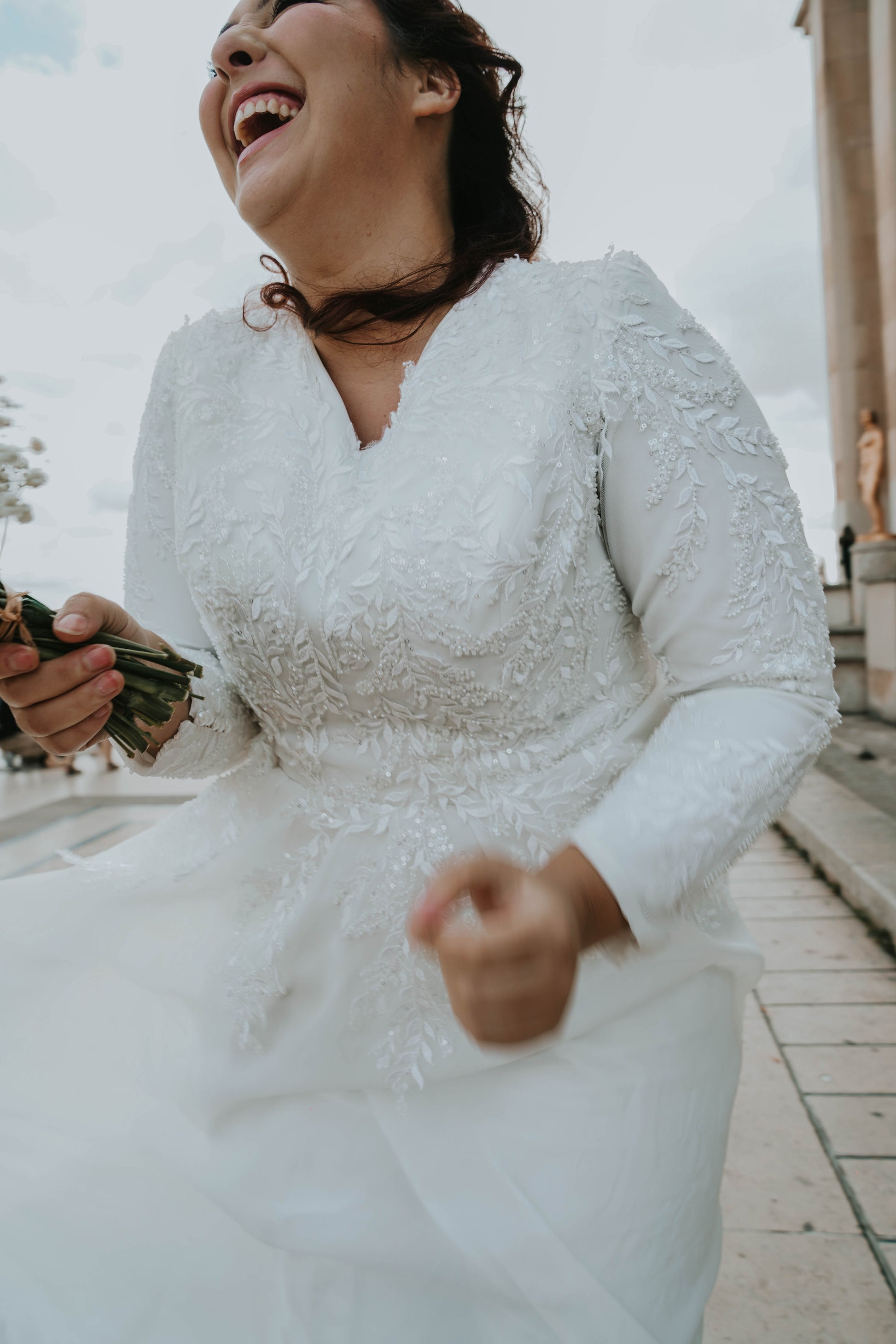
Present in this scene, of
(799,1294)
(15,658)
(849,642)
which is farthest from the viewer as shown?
(849,642)

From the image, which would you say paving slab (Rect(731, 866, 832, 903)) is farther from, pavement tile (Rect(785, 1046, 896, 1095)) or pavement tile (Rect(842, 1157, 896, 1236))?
pavement tile (Rect(842, 1157, 896, 1236))

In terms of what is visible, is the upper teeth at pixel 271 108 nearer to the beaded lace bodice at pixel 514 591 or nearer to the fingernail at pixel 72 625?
the beaded lace bodice at pixel 514 591

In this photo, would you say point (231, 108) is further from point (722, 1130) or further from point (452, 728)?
point (722, 1130)

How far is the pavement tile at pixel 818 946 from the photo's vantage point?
2910 mm

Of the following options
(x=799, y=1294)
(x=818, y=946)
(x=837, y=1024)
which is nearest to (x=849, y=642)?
Answer: (x=818, y=946)

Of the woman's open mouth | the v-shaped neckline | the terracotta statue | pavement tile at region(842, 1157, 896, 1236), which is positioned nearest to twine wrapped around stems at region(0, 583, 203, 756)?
the v-shaped neckline

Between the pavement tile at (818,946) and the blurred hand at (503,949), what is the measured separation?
2.55 meters

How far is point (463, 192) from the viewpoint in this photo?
3.79 ft

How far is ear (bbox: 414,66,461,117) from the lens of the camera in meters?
1.02

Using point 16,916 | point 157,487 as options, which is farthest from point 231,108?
point 16,916

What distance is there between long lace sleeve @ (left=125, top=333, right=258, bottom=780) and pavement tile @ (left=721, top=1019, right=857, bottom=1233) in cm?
145

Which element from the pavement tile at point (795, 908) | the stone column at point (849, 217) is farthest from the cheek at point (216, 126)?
the stone column at point (849, 217)

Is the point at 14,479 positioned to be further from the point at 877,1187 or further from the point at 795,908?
the point at 795,908

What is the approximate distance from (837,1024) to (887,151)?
8657 millimetres
